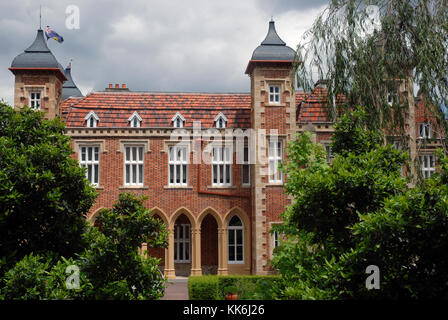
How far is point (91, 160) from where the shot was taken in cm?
2509

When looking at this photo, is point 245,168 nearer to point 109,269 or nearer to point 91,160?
point 91,160

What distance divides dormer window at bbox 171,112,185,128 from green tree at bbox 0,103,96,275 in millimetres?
15045

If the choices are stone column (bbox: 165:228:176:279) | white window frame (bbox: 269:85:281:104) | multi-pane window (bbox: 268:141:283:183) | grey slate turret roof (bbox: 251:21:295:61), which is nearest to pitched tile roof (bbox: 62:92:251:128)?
white window frame (bbox: 269:85:281:104)

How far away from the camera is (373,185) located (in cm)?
846

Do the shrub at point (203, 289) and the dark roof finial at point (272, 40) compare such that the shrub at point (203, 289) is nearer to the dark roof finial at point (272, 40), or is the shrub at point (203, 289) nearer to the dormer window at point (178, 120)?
the dormer window at point (178, 120)

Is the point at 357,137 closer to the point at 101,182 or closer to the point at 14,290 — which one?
the point at 14,290

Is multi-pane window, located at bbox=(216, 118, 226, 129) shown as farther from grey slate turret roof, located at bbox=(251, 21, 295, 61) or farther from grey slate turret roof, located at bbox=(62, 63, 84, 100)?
grey slate turret roof, located at bbox=(62, 63, 84, 100)

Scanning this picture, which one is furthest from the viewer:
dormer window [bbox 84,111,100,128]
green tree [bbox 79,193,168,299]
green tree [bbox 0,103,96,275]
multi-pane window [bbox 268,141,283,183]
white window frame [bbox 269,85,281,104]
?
dormer window [bbox 84,111,100,128]

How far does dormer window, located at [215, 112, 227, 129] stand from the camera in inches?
1011

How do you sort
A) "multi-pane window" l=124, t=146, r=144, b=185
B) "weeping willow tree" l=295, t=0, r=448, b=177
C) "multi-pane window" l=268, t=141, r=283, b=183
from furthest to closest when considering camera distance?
"multi-pane window" l=124, t=146, r=144, b=185 < "multi-pane window" l=268, t=141, r=283, b=183 < "weeping willow tree" l=295, t=0, r=448, b=177

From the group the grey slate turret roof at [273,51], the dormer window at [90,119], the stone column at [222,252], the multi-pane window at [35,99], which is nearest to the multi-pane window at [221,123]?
the grey slate turret roof at [273,51]

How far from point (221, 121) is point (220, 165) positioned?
2531mm

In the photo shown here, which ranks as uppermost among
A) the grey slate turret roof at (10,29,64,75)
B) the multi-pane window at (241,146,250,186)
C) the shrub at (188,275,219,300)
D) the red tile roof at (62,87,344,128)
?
the grey slate turret roof at (10,29,64,75)

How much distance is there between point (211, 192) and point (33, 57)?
484 inches
